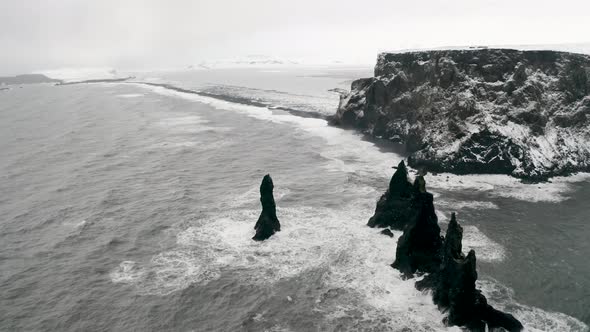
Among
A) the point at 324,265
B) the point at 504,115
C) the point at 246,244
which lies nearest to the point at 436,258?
the point at 324,265

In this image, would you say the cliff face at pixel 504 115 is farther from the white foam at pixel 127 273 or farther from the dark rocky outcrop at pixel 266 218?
the white foam at pixel 127 273

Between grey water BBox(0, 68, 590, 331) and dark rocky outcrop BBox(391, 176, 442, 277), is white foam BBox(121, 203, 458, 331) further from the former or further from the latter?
dark rocky outcrop BBox(391, 176, 442, 277)

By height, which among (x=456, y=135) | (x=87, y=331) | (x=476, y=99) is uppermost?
(x=476, y=99)

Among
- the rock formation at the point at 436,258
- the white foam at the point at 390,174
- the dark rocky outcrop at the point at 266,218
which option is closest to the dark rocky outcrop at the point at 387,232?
the rock formation at the point at 436,258

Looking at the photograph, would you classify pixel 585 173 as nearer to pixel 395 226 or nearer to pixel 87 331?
pixel 395 226

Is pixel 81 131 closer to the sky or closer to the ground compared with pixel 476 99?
closer to the ground

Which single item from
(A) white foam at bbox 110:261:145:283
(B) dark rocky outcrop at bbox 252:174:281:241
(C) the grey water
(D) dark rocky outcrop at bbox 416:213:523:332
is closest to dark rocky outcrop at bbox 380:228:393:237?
(C) the grey water

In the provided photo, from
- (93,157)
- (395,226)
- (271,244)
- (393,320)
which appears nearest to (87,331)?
(271,244)
